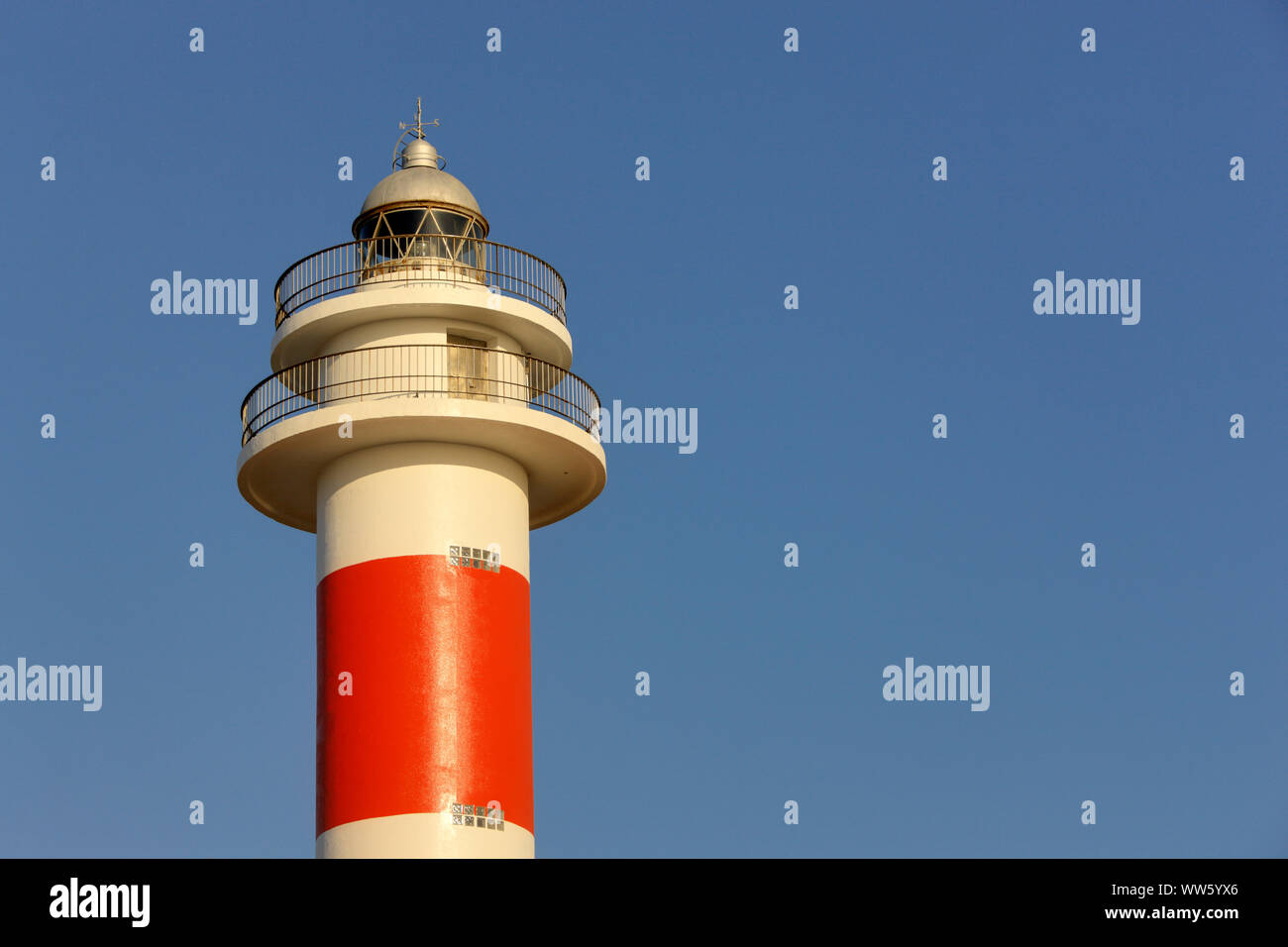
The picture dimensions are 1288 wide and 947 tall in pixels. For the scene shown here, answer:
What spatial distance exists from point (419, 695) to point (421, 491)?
3.79 metres

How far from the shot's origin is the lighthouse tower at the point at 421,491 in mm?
38438

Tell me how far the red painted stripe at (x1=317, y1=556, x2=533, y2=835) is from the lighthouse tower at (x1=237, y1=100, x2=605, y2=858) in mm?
38

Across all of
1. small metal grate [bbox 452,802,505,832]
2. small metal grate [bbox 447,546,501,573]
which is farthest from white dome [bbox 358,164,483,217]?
small metal grate [bbox 452,802,505,832]

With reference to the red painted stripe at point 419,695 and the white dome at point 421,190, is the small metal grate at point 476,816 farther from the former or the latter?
the white dome at point 421,190

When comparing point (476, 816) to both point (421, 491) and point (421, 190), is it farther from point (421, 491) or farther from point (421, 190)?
point (421, 190)

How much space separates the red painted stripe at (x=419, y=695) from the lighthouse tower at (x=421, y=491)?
0.04 meters

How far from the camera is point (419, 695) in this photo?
38625 millimetres

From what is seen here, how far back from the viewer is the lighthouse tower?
3844cm

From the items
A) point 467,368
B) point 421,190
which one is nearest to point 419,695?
point 467,368

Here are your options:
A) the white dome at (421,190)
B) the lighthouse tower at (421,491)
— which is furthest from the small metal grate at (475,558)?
the white dome at (421,190)
